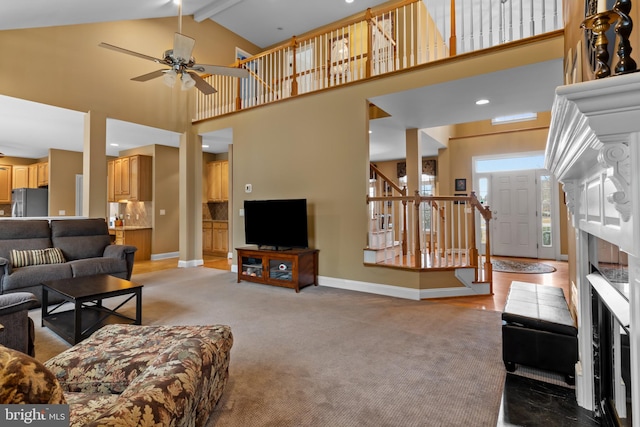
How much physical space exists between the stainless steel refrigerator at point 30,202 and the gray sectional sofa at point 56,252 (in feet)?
13.8

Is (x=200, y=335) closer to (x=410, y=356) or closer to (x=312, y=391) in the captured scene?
(x=312, y=391)

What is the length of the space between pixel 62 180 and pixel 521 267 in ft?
33.7

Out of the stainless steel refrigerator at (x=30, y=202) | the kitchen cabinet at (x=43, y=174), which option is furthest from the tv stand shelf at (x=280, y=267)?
the kitchen cabinet at (x=43, y=174)

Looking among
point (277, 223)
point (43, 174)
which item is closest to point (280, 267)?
point (277, 223)

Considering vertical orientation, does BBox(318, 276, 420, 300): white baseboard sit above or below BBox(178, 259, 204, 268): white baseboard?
below

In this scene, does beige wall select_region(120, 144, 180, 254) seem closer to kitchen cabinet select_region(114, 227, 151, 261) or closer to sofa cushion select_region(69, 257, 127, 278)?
kitchen cabinet select_region(114, 227, 151, 261)

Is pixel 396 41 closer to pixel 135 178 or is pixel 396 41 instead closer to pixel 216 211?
pixel 216 211

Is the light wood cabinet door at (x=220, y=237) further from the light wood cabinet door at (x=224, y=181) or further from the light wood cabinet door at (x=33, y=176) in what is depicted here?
the light wood cabinet door at (x=33, y=176)

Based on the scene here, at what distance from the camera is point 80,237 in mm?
4602

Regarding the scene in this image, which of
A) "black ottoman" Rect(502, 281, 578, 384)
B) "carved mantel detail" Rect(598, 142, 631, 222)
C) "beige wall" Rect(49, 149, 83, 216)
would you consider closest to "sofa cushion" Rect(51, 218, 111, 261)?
"beige wall" Rect(49, 149, 83, 216)

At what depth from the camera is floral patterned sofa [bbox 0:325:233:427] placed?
2.44 feet

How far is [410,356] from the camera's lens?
2.42 meters

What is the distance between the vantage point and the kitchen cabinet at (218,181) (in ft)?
25.9

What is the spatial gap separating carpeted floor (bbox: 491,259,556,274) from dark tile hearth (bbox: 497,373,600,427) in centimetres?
399
